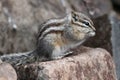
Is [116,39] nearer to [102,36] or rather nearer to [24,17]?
[102,36]

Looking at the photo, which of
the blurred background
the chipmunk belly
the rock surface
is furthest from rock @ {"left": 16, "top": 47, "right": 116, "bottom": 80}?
the rock surface

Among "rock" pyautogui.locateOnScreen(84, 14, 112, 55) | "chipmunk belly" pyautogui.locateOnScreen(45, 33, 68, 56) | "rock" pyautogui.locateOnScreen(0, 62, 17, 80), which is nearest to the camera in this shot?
"rock" pyautogui.locateOnScreen(0, 62, 17, 80)

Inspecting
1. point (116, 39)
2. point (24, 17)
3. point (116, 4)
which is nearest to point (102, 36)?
point (116, 39)

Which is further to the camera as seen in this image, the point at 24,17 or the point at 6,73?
the point at 24,17

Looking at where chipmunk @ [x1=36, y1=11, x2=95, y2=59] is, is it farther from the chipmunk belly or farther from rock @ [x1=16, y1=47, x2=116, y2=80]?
rock @ [x1=16, y1=47, x2=116, y2=80]

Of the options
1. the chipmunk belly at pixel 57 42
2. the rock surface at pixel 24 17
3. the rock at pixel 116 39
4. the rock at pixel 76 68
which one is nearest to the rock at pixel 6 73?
the rock at pixel 76 68

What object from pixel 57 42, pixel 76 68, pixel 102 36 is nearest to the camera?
pixel 76 68

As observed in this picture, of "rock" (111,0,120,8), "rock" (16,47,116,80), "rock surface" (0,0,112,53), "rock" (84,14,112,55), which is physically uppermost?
"rock" (16,47,116,80)
